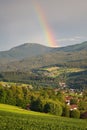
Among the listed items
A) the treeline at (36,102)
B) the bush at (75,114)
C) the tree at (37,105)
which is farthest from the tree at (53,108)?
the bush at (75,114)

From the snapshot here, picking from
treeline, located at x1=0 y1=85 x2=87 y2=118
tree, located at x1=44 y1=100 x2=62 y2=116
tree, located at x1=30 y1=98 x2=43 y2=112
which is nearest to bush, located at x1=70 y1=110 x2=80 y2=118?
treeline, located at x1=0 y1=85 x2=87 y2=118

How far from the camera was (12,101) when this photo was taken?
103 metres

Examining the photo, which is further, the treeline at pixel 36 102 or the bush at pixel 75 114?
the treeline at pixel 36 102

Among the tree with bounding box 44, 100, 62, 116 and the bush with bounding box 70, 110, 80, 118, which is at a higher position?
the tree with bounding box 44, 100, 62, 116

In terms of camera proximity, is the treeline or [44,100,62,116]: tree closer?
[44,100,62,116]: tree

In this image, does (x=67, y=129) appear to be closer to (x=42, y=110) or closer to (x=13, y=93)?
(x=42, y=110)

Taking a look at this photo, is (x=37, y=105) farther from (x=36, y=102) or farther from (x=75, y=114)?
(x=75, y=114)

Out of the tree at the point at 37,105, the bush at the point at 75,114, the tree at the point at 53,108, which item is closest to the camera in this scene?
the bush at the point at 75,114

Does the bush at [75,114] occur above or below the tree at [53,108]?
below

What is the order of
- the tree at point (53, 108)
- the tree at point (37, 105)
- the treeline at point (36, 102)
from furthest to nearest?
the tree at point (37, 105) → the treeline at point (36, 102) → the tree at point (53, 108)

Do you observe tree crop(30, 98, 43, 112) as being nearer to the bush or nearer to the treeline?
the treeline

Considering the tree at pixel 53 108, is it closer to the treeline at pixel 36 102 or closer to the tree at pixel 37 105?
the treeline at pixel 36 102

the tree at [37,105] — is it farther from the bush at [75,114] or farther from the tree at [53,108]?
the bush at [75,114]

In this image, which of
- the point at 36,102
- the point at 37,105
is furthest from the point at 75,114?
the point at 36,102
